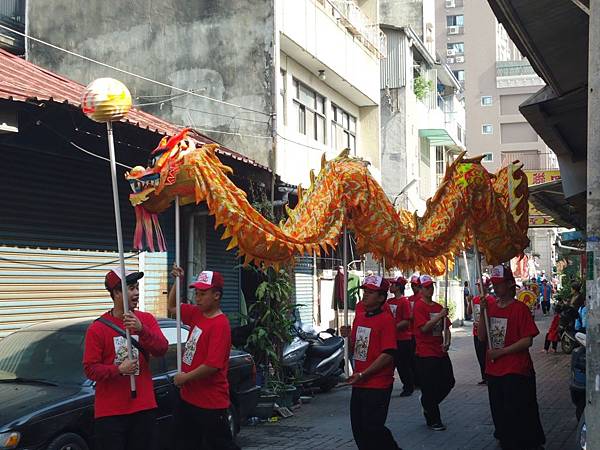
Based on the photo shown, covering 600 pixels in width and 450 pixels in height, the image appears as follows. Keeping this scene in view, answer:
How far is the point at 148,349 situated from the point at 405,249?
338 cm

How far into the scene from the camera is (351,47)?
21.3 m

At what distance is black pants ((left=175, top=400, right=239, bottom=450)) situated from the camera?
6.25 meters

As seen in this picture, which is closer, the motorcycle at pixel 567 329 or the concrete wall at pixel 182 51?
the concrete wall at pixel 182 51

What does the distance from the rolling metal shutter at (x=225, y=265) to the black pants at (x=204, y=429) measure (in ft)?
26.9

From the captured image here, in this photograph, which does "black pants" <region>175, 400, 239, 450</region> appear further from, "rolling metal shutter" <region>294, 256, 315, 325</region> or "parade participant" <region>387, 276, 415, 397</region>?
"rolling metal shutter" <region>294, 256, 315, 325</region>

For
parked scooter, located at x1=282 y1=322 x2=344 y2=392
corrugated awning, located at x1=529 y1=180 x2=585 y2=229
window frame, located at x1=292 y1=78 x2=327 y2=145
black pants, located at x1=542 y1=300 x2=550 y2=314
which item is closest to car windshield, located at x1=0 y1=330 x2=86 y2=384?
parked scooter, located at x1=282 y1=322 x2=344 y2=392

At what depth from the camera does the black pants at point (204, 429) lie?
6254mm

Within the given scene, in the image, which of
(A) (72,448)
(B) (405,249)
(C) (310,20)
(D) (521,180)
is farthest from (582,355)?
(C) (310,20)

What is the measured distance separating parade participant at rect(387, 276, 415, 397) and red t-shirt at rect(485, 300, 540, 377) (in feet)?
12.1

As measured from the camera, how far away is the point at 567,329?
62.6 ft

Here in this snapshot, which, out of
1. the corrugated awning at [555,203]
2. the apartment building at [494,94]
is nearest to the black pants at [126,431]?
the corrugated awning at [555,203]

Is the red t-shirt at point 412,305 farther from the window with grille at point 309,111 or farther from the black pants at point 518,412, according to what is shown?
the window with grille at point 309,111

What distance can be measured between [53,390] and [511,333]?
4519 mm

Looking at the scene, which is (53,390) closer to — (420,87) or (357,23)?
(357,23)
